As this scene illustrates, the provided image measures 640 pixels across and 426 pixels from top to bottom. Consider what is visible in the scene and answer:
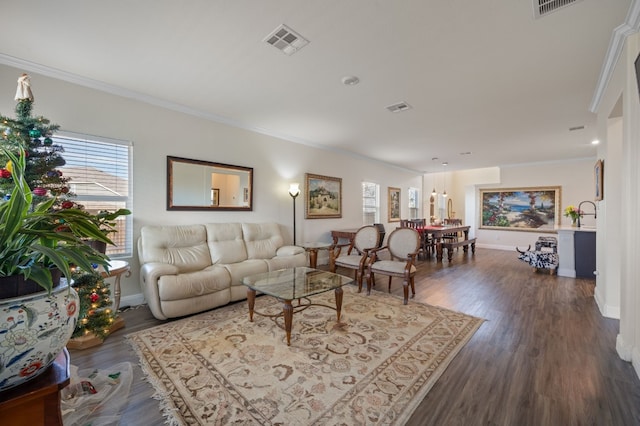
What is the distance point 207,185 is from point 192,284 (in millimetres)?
1707

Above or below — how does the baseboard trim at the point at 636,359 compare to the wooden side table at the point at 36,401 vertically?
below

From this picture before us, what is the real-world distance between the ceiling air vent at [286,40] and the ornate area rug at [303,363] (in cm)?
266

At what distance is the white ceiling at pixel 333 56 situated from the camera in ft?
6.73

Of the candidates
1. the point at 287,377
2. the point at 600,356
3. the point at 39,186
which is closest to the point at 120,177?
the point at 39,186

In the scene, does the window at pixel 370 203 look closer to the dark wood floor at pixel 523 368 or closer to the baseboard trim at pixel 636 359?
the dark wood floor at pixel 523 368

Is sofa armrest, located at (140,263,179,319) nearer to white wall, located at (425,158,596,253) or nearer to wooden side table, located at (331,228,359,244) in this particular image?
wooden side table, located at (331,228,359,244)

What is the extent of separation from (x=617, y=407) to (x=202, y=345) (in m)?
2.98

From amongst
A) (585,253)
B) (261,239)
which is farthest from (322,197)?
(585,253)

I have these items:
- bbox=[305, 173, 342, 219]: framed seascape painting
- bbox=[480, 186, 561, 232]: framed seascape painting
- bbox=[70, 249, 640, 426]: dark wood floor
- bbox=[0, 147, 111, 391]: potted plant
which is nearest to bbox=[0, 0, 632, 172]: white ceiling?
bbox=[305, 173, 342, 219]: framed seascape painting

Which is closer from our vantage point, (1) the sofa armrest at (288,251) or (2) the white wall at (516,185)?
(1) the sofa armrest at (288,251)

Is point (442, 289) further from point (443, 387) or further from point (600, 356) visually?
A: point (443, 387)

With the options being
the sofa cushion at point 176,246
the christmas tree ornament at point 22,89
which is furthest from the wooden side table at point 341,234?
the christmas tree ornament at point 22,89

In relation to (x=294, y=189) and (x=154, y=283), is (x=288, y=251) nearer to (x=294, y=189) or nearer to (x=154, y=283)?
(x=294, y=189)

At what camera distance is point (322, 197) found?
19.6 feet
